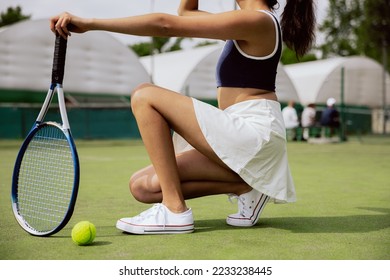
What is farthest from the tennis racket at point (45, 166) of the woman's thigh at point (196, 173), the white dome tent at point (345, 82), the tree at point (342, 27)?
the tree at point (342, 27)

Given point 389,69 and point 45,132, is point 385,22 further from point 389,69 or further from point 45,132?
point 45,132

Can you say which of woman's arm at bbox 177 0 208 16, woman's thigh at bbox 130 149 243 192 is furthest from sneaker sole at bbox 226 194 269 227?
woman's arm at bbox 177 0 208 16

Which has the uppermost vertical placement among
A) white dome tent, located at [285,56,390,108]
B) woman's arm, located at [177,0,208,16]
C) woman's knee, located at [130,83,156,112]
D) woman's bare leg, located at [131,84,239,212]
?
woman's arm, located at [177,0,208,16]

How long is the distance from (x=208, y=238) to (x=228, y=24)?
0.99 m

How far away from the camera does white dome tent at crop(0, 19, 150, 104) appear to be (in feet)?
53.3

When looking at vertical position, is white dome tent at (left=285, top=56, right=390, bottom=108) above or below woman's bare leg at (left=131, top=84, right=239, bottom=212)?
below

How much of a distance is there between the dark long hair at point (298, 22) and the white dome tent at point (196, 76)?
49.7 ft

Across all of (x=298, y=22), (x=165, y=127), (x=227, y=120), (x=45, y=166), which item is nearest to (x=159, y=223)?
(x=165, y=127)

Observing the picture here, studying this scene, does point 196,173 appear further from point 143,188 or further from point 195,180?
point 143,188

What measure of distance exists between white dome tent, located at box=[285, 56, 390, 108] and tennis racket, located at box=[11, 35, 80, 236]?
20790 millimetres

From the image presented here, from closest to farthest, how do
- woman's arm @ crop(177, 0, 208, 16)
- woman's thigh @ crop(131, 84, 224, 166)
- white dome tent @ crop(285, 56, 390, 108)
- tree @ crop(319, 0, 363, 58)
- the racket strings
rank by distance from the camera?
1. woman's thigh @ crop(131, 84, 224, 166)
2. the racket strings
3. woman's arm @ crop(177, 0, 208, 16)
4. white dome tent @ crop(285, 56, 390, 108)
5. tree @ crop(319, 0, 363, 58)

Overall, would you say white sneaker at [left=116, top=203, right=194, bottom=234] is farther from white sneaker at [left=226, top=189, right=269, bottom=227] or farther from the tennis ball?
white sneaker at [left=226, top=189, right=269, bottom=227]

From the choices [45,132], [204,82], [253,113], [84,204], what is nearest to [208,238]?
[253,113]

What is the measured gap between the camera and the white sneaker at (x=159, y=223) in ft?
9.21
